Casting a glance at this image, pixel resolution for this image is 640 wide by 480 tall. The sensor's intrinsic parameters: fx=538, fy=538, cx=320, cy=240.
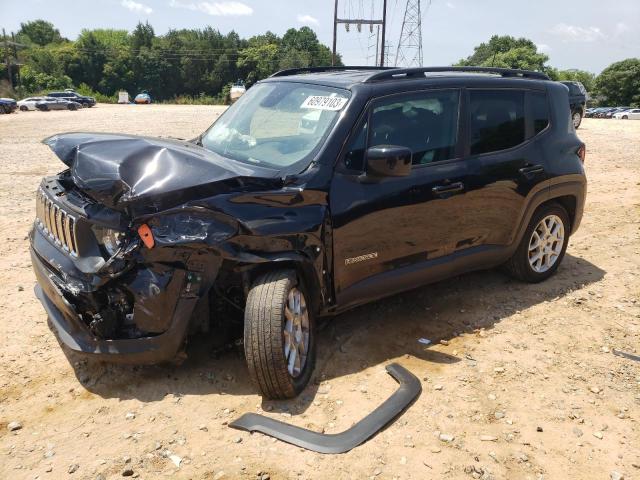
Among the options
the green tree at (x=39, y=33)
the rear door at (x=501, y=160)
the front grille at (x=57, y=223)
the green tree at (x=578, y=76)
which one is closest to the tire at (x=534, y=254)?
the rear door at (x=501, y=160)

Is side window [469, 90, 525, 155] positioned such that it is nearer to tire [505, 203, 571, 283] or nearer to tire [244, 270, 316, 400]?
tire [505, 203, 571, 283]

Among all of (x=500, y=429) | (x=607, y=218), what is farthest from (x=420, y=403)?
(x=607, y=218)

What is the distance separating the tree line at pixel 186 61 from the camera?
71.9m

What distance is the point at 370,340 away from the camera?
3.92 metres

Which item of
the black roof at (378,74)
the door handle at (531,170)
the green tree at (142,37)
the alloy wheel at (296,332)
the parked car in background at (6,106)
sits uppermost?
the green tree at (142,37)

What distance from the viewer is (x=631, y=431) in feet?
9.80

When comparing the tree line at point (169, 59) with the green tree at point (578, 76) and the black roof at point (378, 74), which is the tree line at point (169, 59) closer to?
the green tree at point (578, 76)

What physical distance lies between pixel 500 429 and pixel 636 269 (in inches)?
132

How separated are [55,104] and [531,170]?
45.4 m

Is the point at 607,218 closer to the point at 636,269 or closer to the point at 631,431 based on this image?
the point at 636,269

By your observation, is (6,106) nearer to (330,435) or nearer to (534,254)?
(534,254)

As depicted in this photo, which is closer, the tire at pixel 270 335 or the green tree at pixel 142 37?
the tire at pixel 270 335

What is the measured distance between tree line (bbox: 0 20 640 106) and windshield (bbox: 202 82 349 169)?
70609 millimetres

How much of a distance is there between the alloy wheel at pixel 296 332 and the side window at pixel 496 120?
1.89 metres
